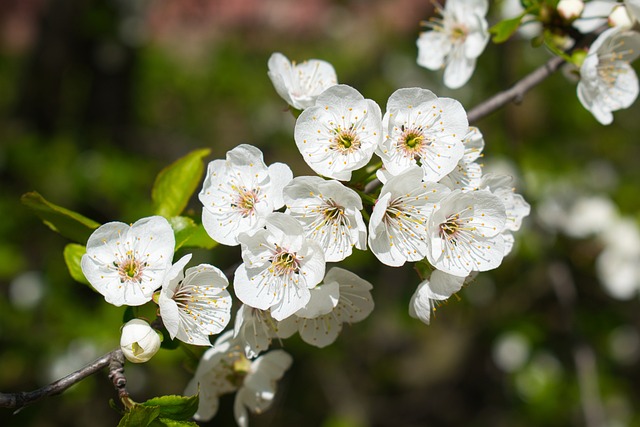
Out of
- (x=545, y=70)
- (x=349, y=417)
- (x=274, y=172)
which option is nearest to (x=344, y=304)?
(x=274, y=172)

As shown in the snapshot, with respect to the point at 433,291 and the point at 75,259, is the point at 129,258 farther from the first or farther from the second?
the point at 433,291

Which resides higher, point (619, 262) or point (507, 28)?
point (507, 28)

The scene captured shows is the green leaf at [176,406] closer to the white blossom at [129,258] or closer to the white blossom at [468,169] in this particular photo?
the white blossom at [129,258]

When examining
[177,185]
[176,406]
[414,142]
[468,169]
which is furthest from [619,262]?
[176,406]

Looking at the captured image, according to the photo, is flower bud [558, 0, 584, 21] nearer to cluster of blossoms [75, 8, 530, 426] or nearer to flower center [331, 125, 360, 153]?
cluster of blossoms [75, 8, 530, 426]

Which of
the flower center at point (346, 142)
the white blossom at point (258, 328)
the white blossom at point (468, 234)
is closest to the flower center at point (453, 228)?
the white blossom at point (468, 234)
